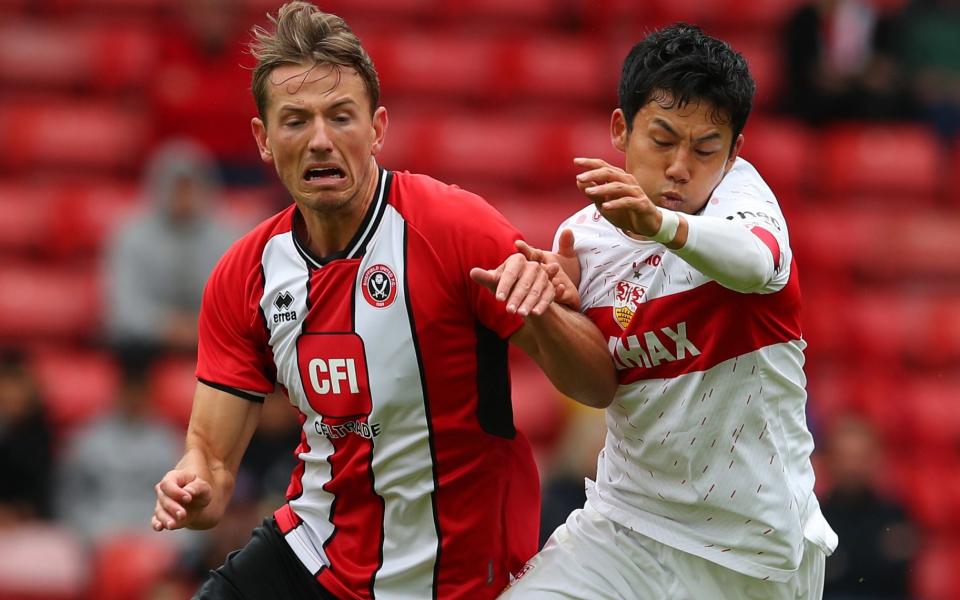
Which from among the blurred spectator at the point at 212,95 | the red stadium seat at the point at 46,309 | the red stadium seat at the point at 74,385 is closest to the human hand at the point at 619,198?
the red stadium seat at the point at 74,385

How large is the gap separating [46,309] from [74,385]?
71 cm

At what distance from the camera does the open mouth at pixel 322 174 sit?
461cm

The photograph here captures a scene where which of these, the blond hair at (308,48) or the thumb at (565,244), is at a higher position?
the blond hair at (308,48)

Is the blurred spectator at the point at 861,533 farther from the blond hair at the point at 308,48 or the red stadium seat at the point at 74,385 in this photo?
the blond hair at the point at 308,48

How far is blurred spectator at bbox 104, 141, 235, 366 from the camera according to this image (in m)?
9.34

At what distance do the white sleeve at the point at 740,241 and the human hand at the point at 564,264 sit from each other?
441mm

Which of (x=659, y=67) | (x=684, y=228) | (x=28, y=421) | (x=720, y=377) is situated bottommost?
(x=28, y=421)

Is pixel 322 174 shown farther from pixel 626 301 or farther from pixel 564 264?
pixel 626 301

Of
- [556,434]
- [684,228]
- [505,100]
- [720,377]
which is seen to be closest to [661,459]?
[720,377]

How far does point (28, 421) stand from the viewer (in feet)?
28.4

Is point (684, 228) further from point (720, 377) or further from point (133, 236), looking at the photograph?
point (133, 236)

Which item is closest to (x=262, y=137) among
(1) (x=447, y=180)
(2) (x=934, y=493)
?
(1) (x=447, y=180)

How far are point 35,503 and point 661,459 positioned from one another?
5065 millimetres

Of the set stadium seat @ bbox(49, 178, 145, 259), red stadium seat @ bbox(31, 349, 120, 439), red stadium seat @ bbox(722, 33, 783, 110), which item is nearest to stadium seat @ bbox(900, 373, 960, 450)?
red stadium seat @ bbox(722, 33, 783, 110)
